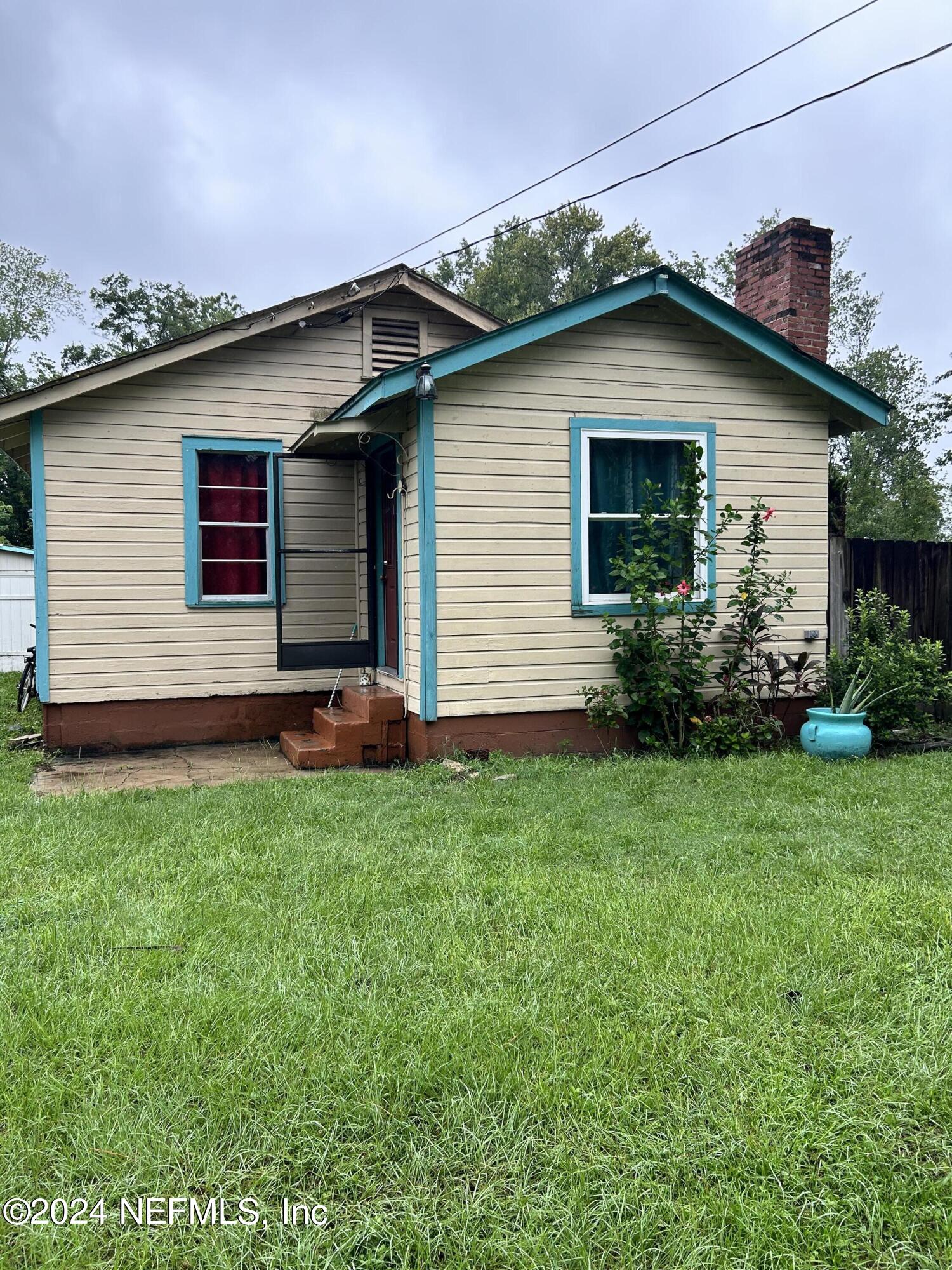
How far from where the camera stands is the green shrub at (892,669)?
7.53m

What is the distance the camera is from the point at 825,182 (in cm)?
3009

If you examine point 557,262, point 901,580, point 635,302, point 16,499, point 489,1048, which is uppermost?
point 557,262

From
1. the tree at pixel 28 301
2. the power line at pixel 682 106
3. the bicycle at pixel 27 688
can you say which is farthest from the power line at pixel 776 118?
the tree at pixel 28 301

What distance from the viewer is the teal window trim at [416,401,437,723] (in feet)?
22.4

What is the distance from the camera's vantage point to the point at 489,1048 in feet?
8.05

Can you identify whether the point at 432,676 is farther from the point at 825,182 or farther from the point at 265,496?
the point at 825,182

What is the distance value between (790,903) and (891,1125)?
1.42 metres

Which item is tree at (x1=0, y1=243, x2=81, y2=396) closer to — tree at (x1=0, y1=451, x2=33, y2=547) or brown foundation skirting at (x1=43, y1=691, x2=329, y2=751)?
tree at (x1=0, y1=451, x2=33, y2=547)

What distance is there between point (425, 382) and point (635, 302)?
2088mm

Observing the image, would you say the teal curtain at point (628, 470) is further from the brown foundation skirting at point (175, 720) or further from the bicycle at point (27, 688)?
the bicycle at point (27, 688)

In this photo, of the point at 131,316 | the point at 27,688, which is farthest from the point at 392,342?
the point at 131,316

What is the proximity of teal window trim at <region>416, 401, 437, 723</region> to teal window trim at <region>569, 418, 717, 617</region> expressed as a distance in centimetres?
119

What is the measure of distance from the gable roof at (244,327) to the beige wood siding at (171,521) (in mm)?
202

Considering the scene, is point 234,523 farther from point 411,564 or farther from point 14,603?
point 14,603
